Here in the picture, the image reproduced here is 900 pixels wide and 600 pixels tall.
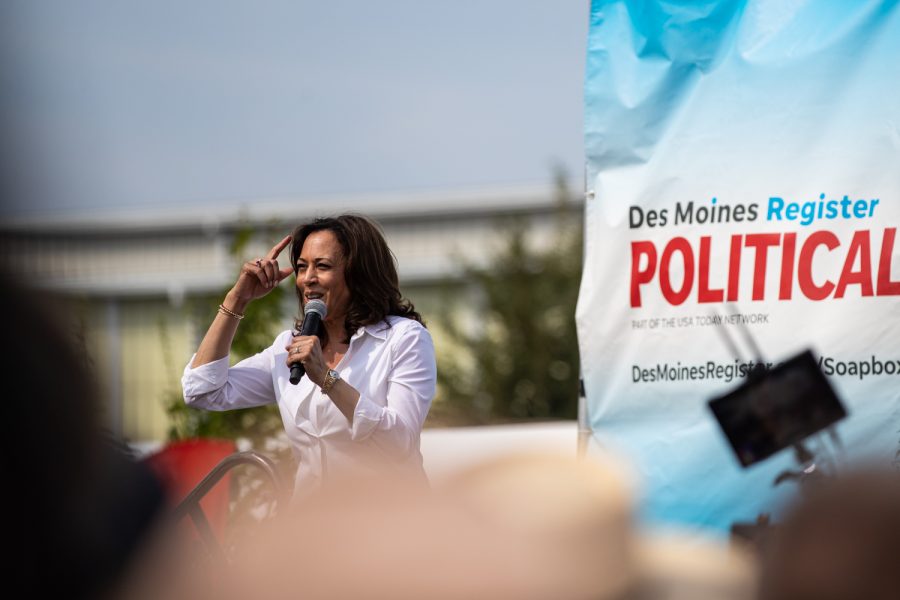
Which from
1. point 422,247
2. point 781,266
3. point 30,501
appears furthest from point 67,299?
point 422,247

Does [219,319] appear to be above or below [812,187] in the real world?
below

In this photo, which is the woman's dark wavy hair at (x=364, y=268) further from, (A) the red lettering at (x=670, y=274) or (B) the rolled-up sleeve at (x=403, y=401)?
(A) the red lettering at (x=670, y=274)

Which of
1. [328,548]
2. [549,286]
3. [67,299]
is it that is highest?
[67,299]

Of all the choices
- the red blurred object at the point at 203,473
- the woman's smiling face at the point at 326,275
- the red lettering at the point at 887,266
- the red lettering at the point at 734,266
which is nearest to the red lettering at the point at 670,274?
the red lettering at the point at 734,266

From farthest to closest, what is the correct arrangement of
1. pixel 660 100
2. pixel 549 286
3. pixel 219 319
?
pixel 549 286, pixel 660 100, pixel 219 319

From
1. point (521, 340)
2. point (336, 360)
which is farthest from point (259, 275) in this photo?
point (521, 340)

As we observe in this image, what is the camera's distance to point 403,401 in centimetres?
317

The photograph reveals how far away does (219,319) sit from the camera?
352 cm

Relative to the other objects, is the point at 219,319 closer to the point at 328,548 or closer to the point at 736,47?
the point at 736,47

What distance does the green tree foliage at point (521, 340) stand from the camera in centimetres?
1773

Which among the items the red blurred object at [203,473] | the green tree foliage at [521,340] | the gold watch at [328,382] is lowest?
the green tree foliage at [521,340]

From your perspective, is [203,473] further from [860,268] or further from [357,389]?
[860,268]

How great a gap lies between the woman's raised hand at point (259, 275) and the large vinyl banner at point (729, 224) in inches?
44.1

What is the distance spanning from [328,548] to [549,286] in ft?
57.5
